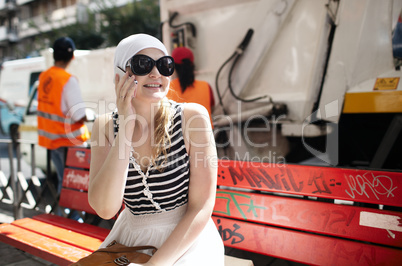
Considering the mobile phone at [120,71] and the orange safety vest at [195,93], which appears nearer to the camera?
the mobile phone at [120,71]

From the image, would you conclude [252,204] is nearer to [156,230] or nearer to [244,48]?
[156,230]

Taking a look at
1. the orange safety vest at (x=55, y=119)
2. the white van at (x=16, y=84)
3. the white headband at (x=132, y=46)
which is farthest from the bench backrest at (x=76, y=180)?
the white van at (x=16, y=84)

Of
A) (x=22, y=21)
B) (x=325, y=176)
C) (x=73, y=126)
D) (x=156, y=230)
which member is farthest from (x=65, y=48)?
(x=22, y=21)

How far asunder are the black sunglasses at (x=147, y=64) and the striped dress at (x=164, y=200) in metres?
0.28

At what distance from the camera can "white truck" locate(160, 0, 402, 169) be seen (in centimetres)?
308

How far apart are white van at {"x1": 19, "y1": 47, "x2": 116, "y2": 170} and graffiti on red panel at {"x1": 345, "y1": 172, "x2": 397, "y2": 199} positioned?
15.3 feet

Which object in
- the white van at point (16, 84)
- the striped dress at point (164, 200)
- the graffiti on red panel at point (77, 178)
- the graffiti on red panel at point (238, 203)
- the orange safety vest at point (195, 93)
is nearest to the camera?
the striped dress at point (164, 200)

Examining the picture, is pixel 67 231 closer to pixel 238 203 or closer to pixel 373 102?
pixel 238 203

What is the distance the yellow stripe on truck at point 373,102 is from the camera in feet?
9.30

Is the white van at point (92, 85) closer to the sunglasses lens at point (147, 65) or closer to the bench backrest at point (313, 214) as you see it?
the bench backrest at point (313, 214)

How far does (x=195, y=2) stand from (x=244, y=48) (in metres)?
0.97

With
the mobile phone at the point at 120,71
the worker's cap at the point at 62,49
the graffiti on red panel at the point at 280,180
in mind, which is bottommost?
the graffiti on red panel at the point at 280,180

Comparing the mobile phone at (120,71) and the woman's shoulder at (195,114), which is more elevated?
the mobile phone at (120,71)

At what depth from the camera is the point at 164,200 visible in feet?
5.07
